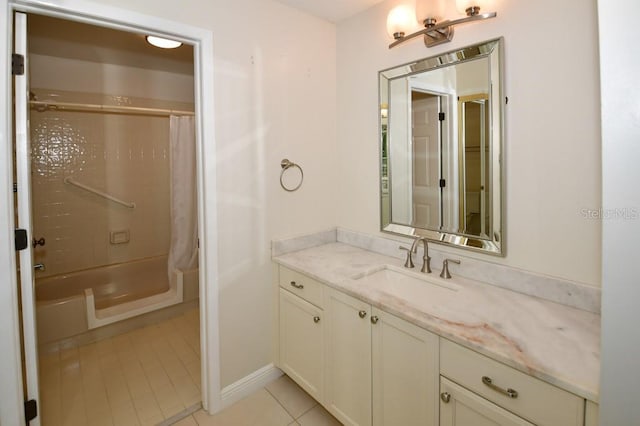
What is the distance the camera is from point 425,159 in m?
1.82

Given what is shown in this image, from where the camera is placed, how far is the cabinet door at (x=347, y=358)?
147cm

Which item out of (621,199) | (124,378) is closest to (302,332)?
(124,378)

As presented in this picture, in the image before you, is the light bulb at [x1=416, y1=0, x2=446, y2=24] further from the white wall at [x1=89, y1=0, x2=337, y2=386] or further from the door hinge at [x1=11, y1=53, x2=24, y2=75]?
the door hinge at [x1=11, y1=53, x2=24, y2=75]

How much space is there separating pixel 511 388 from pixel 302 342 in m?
1.12

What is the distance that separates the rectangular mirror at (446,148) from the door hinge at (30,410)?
1955 millimetres

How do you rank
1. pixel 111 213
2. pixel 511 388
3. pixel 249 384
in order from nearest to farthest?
pixel 511 388 < pixel 249 384 < pixel 111 213

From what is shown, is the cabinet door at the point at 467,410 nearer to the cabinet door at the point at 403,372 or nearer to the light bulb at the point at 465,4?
the cabinet door at the point at 403,372

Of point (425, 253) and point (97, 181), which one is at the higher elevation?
point (97, 181)

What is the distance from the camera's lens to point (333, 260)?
1.93m

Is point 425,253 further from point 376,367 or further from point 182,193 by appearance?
Answer: point 182,193

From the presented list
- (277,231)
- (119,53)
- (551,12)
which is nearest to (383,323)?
(277,231)

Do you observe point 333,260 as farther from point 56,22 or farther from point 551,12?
point 56,22

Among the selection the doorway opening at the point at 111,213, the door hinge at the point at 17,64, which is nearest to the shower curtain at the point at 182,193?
the doorway opening at the point at 111,213

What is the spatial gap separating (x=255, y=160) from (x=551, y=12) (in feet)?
5.08
